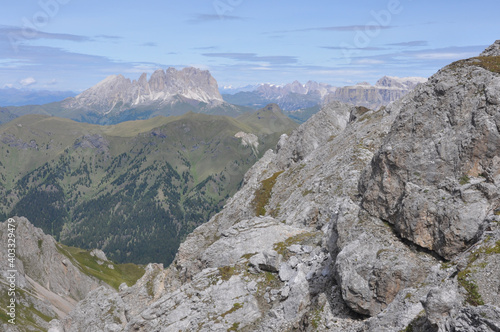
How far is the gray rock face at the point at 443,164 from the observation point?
20.2 meters

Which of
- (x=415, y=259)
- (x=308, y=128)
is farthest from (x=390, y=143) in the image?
(x=308, y=128)

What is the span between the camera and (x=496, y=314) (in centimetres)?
1341

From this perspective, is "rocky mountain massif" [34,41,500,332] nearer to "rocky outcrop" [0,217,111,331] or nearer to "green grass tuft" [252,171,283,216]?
"green grass tuft" [252,171,283,216]

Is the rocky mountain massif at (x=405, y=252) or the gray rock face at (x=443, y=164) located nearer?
the rocky mountain massif at (x=405, y=252)

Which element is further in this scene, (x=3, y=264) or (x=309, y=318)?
(x=3, y=264)

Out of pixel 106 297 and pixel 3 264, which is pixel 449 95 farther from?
pixel 3 264

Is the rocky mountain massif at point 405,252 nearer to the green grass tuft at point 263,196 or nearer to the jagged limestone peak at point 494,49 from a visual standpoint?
the jagged limestone peak at point 494,49

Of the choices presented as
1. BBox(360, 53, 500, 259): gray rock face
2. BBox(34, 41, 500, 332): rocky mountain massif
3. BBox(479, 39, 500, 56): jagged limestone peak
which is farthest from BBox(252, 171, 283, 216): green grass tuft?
BBox(360, 53, 500, 259): gray rock face

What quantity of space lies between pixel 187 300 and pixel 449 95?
28985 mm

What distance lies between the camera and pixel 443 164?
23.3 meters

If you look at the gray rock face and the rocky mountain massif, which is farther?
the gray rock face

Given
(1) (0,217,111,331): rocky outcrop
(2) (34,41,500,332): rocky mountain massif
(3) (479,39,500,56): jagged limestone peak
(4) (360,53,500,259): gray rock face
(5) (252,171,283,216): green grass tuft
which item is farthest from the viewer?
(1) (0,217,111,331): rocky outcrop

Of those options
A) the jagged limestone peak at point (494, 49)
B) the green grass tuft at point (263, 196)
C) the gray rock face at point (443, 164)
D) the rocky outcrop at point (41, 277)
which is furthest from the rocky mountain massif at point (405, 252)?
the rocky outcrop at point (41, 277)

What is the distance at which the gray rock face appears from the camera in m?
20.2
